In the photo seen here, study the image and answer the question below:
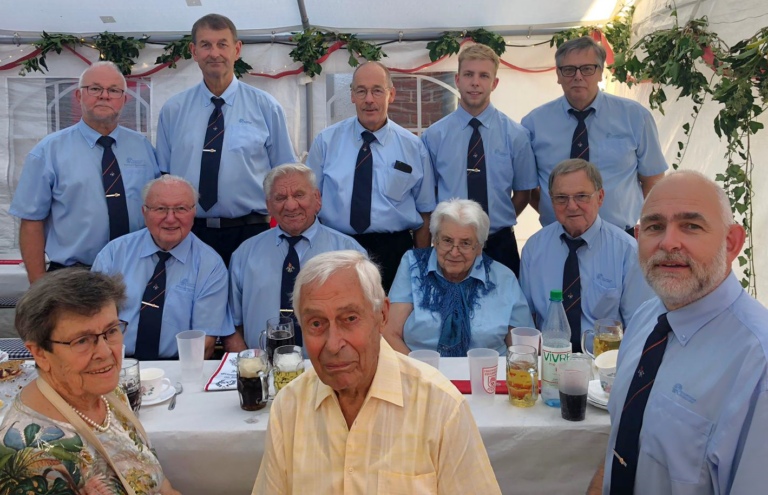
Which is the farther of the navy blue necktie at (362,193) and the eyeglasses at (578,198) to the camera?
the navy blue necktie at (362,193)

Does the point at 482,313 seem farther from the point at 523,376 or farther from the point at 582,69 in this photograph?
the point at 582,69

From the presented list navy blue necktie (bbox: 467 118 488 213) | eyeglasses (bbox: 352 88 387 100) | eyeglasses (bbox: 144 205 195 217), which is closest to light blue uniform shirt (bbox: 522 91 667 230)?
navy blue necktie (bbox: 467 118 488 213)

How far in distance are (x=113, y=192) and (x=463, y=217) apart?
216 cm

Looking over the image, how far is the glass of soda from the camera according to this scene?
216 centimetres

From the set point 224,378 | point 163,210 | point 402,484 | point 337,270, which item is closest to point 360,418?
point 402,484

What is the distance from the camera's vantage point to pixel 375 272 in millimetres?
1765

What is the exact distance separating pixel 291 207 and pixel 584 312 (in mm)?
1681

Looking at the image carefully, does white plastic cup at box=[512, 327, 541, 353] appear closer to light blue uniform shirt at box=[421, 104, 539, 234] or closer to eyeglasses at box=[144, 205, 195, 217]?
light blue uniform shirt at box=[421, 104, 539, 234]

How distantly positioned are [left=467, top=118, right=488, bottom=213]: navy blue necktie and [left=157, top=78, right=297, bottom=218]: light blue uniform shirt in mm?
1309

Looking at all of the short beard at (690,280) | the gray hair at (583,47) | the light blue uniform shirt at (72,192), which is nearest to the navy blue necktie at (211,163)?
the light blue uniform shirt at (72,192)

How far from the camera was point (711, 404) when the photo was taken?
5.41ft

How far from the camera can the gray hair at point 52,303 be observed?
5.62 ft

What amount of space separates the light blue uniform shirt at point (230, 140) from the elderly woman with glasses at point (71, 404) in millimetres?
2153

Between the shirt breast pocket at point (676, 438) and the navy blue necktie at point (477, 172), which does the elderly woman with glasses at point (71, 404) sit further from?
the navy blue necktie at point (477, 172)
